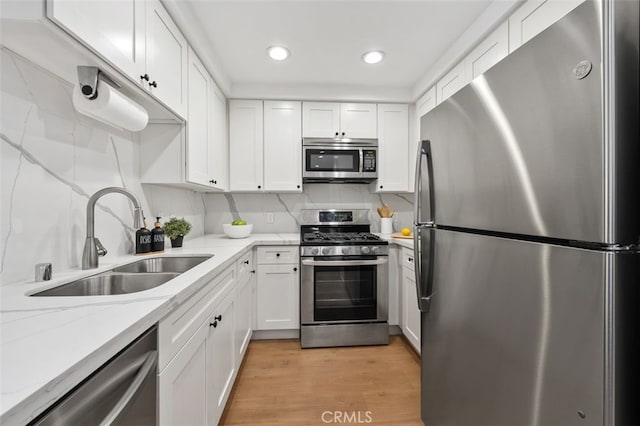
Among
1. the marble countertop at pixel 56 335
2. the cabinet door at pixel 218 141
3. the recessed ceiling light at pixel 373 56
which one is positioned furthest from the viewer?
the cabinet door at pixel 218 141

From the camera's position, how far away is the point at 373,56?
2.19m

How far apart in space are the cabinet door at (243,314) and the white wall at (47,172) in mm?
794

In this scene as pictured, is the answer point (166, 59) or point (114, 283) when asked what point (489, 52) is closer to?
point (166, 59)

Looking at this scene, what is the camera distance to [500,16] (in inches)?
62.4

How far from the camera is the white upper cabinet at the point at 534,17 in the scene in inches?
49.6

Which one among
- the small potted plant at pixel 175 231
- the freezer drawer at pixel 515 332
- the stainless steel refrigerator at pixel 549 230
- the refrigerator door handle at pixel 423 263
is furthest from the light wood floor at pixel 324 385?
the small potted plant at pixel 175 231

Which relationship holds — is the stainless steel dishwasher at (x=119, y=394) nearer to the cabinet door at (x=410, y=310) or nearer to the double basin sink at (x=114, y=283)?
the double basin sink at (x=114, y=283)

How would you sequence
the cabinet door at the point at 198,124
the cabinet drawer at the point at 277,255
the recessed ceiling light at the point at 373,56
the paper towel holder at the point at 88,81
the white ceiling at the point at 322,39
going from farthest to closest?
1. the cabinet drawer at the point at 277,255
2. the recessed ceiling light at the point at 373,56
3. the cabinet door at the point at 198,124
4. the white ceiling at the point at 322,39
5. the paper towel holder at the point at 88,81

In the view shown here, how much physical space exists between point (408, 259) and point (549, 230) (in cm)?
166

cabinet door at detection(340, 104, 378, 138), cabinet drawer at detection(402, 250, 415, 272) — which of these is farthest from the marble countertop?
cabinet door at detection(340, 104, 378, 138)

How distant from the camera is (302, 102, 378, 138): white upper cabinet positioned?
9.16ft

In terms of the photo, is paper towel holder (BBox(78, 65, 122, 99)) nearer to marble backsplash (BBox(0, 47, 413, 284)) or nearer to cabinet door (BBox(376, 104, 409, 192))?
marble backsplash (BBox(0, 47, 413, 284))

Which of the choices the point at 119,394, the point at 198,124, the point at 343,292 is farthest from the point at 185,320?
the point at 343,292

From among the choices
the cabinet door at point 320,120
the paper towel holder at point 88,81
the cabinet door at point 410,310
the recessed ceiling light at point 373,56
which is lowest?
the cabinet door at point 410,310
